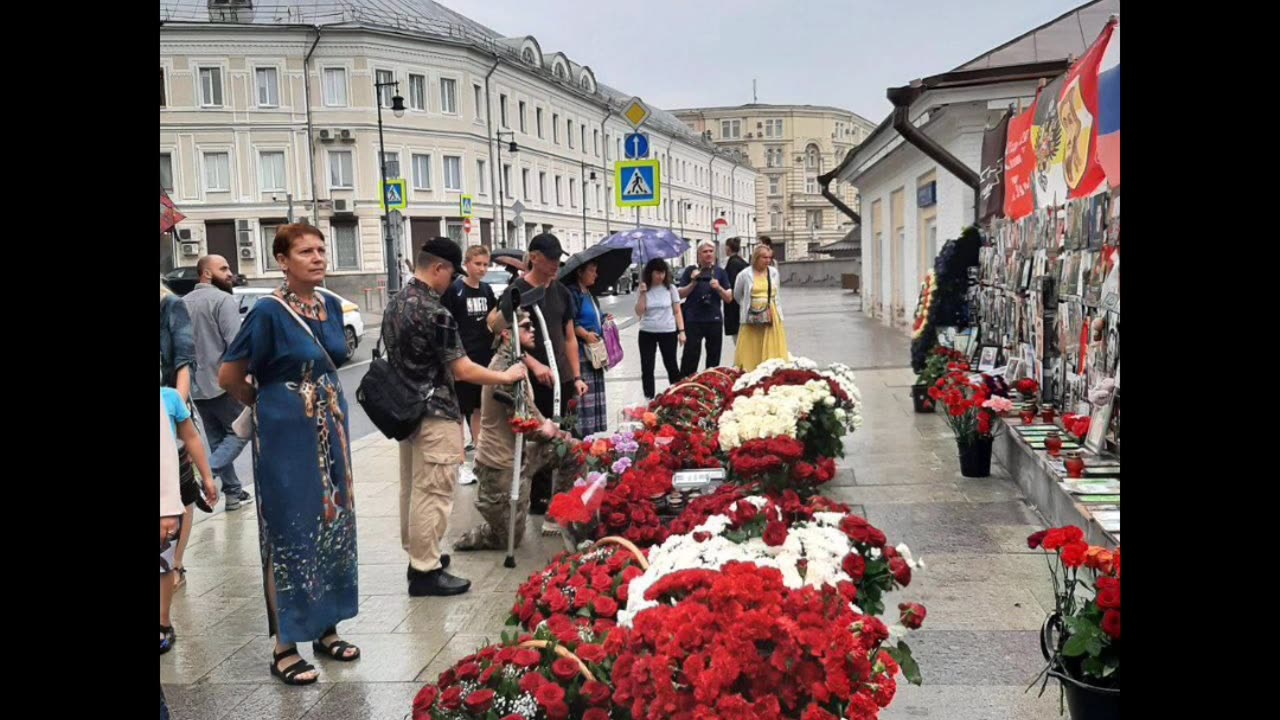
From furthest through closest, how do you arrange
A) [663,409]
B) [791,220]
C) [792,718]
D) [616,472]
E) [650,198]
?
[791,220]
[650,198]
[663,409]
[616,472]
[792,718]

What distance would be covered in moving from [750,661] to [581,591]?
88cm

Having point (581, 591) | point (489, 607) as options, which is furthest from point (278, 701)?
point (581, 591)

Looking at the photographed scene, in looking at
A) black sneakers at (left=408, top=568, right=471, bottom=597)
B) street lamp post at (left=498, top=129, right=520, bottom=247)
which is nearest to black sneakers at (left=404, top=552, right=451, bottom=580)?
black sneakers at (left=408, top=568, right=471, bottom=597)

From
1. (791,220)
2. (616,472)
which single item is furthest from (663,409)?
(791,220)

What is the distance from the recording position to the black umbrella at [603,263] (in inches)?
299

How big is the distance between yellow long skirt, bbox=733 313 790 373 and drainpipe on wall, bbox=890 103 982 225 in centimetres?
341

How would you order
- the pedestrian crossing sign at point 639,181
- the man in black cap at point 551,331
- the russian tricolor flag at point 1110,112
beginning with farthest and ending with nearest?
the pedestrian crossing sign at point 639,181
the man in black cap at point 551,331
the russian tricolor flag at point 1110,112

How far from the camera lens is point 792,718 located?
2.47 metres

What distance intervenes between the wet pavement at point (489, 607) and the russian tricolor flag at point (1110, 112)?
210 centimetres

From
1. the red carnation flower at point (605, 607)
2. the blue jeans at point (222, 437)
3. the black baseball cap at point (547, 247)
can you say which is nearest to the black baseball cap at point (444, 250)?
the black baseball cap at point (547, 247)

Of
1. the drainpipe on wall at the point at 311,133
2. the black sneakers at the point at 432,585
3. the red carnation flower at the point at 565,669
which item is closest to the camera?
the red carnation flower at the point at 565,669

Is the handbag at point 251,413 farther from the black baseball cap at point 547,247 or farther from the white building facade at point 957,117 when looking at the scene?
the white building facade at point 957,117
